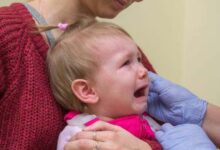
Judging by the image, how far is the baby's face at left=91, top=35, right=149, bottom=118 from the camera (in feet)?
2.96

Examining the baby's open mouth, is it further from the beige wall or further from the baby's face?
the beige wall

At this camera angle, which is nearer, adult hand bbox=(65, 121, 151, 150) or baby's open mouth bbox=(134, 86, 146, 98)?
adult hand bbox=(65, 121, 151, 150)

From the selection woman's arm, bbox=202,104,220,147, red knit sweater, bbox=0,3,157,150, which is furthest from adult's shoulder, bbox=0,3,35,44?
woman's arm, bbox=202,104,220,147

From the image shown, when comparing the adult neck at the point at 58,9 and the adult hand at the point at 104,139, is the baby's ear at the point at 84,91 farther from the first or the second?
the adult neck at the point at 58,9

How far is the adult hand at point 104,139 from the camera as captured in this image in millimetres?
815

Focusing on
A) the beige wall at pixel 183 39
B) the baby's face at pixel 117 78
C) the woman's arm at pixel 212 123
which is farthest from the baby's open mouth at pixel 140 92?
the beige wall at pixel 183 39

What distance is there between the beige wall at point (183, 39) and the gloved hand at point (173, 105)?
917 millimetres

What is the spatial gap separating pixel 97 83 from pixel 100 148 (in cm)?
17

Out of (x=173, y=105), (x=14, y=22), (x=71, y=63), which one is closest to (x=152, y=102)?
(x=173, y=105)

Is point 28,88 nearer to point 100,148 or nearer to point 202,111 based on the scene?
point 100,148

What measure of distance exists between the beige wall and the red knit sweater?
1.09 meters

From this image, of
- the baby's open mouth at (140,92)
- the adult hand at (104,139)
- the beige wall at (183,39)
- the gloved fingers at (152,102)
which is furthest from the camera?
the beige wall at (183,39)

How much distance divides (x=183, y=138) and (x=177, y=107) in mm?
136

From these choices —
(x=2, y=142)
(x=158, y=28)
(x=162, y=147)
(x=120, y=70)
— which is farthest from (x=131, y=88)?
(x=158, y=28)
